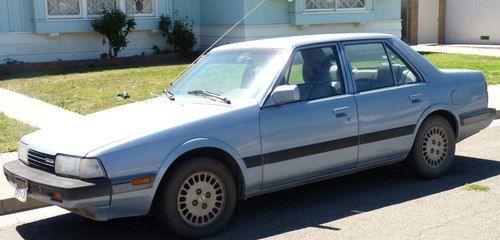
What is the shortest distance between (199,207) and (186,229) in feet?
0.66

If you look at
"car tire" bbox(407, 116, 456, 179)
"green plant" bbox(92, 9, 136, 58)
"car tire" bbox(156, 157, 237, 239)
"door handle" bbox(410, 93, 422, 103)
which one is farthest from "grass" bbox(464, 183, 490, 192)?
"green plant" bbox(92, 9, 136, 58)

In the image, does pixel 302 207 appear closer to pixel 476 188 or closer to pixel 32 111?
pixel 476 188

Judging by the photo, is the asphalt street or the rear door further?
the rear door

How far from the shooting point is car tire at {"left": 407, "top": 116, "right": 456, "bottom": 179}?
6586 mm

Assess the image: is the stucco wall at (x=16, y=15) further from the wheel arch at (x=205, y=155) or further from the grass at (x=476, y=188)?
the grass at (x=476, y=188)

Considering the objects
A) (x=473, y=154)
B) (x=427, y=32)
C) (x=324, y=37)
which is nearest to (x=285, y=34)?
(x=427, y=32)

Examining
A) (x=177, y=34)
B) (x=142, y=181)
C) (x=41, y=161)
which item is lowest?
(x=142, y=181)

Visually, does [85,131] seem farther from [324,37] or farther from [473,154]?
[473,154]

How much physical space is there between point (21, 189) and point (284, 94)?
225cm

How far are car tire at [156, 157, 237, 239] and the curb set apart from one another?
1.76 m

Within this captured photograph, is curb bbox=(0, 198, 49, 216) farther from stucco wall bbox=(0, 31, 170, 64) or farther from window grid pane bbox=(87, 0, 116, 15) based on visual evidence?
window grid pane bbox=(87, 0, 116, 15)

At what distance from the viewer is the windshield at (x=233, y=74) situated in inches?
223

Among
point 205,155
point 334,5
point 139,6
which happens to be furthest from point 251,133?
point 334,5

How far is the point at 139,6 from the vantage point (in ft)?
62.2
